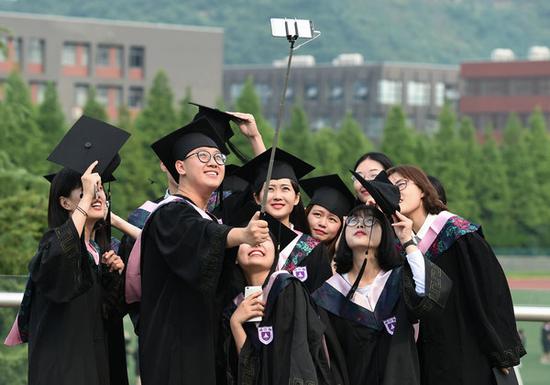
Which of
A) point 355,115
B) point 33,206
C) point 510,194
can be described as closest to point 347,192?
point 33,206

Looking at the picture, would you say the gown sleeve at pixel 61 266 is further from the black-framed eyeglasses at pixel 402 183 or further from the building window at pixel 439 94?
the building window at pixel 439 94

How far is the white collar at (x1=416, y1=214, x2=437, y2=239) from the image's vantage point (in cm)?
724

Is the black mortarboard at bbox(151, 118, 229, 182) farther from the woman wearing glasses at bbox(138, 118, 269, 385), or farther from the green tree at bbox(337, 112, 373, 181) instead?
the green tree at bbox(337, 112, 373, 181)

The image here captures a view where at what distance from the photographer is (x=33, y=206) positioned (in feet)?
65.4

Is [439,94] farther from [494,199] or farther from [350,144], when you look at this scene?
[350,144]

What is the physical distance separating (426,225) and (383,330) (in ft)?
2.31

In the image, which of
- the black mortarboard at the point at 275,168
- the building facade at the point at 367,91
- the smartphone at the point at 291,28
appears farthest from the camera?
the building facade at the point at 367,91

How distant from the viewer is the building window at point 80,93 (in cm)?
8375

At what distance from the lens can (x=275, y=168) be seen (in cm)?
750

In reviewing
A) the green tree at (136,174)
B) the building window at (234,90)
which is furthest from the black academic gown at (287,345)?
the building window at (234,90)

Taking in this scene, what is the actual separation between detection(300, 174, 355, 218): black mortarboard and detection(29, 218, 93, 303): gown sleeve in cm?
167

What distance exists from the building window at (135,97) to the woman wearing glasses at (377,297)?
78.8 m

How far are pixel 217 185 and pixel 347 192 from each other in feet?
4.52

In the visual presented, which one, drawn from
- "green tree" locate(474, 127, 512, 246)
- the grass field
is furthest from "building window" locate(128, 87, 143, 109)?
the grass field
